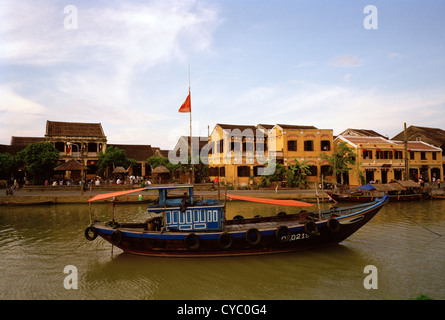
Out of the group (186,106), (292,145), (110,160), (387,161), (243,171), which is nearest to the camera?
(186,106)

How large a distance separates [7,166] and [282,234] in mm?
34406

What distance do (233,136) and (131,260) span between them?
2175 centimetres

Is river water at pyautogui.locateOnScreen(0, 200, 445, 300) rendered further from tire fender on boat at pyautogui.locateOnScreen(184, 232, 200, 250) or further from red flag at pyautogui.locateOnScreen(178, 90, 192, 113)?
red flag at pyautogui.locateOnScreen(178, 90, 192, 113)

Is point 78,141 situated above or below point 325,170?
above

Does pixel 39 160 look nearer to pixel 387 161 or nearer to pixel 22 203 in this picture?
pixel 22 203

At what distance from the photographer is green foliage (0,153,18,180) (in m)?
31.5

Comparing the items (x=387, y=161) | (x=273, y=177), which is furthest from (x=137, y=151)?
(x=387, y=161)

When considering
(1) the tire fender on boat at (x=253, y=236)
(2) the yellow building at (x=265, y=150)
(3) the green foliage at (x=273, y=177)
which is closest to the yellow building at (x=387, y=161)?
(2) the yellow building at (x=265, y=150)

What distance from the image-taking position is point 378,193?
78.9 ft

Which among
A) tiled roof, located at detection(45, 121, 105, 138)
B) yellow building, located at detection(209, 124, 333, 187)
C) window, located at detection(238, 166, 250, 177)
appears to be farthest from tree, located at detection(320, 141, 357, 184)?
tiled roof, located at detection(45, 121, 105, 138)

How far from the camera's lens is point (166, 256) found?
10234 millimetres

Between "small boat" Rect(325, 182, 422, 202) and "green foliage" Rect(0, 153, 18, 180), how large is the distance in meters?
34.7

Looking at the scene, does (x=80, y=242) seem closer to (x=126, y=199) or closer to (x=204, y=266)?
(x=204, y=266)

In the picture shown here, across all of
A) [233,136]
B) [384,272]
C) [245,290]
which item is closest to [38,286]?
[245,290]
